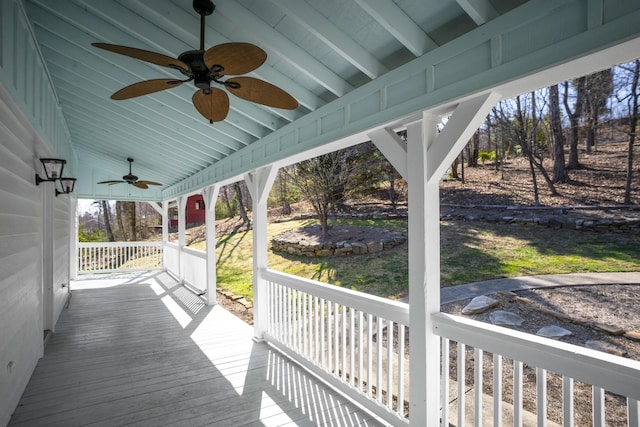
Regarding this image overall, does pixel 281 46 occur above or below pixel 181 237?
above

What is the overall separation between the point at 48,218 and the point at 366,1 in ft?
15.7

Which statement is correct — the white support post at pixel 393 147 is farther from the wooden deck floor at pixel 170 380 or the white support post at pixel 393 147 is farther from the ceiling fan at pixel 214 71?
the wooden deck floor at pixel 170 380

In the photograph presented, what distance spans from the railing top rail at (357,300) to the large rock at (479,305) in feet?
8.37

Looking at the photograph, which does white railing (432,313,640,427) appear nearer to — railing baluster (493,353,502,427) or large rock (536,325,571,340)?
railing baluster (493,353,502,427)

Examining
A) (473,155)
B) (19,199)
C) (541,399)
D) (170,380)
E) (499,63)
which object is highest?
(473,155)

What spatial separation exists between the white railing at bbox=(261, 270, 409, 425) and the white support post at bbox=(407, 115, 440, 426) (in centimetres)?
21

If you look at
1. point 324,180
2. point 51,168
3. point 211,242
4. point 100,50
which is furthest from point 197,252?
point 100,50

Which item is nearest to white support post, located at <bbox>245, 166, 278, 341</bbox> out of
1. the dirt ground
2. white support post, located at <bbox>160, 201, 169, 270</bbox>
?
the dirt ground

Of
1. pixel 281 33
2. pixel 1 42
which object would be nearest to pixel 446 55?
pixel 281 33

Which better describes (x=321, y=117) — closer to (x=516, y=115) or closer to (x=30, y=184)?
(x=30, y=184)

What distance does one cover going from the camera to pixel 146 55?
1.77 metres

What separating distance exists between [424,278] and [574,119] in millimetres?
8801

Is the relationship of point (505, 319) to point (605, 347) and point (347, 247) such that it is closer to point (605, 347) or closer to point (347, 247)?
point (605, 347)

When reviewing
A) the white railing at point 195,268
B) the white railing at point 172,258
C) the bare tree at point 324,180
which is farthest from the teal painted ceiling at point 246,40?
the white railing at point 172,258
